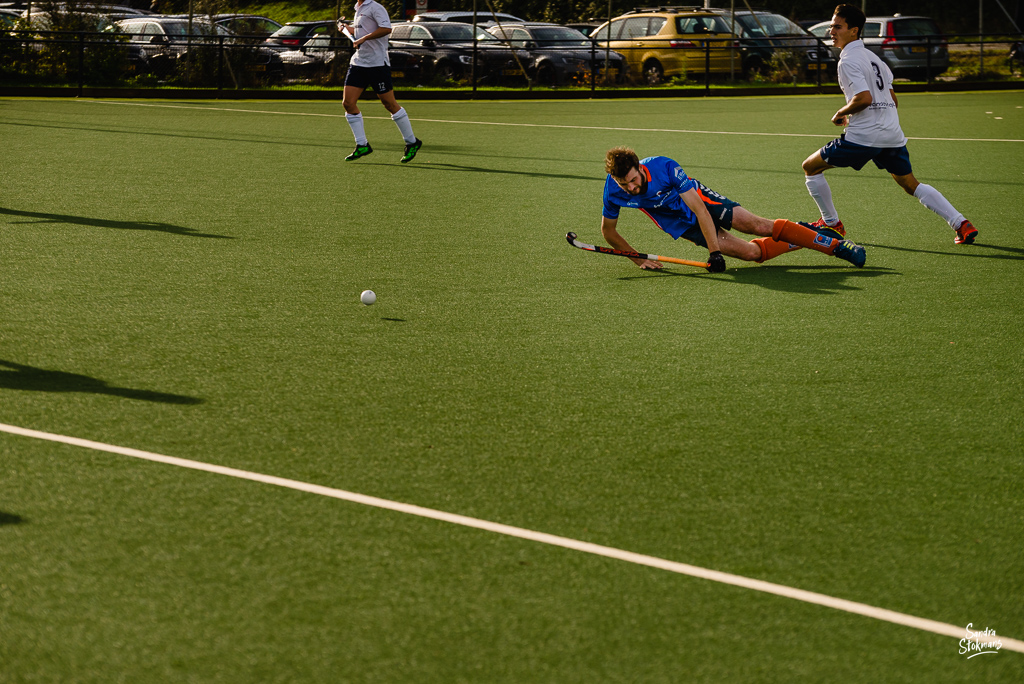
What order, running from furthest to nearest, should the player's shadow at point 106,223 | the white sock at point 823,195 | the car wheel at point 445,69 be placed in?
1. the car wheel at point 445,69
2. the player's shadow at point 106,223
3. the white sock at point 823,195

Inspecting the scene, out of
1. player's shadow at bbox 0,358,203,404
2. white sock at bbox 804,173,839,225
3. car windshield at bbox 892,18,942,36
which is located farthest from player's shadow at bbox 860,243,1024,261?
car windshield at bbox 892,18,942,36

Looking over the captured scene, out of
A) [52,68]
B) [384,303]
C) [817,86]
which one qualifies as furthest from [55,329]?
[817,86]

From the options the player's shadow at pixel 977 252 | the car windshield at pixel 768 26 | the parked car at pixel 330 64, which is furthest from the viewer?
the car windshield at pixel 768 26

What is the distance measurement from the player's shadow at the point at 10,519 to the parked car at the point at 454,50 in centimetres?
2177

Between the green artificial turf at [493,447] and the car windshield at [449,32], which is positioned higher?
the car windshield at [449,32]

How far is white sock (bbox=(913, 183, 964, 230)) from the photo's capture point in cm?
836

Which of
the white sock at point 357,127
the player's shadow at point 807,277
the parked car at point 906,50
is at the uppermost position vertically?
the parked car at point 906,50

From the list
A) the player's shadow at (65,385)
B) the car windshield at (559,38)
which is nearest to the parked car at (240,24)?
the car windshield at (559,38)

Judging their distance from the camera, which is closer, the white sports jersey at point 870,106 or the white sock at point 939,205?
the white sports jersey at point 870,106

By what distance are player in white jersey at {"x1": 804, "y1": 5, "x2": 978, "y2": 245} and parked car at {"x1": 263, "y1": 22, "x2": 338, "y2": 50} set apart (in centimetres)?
1892

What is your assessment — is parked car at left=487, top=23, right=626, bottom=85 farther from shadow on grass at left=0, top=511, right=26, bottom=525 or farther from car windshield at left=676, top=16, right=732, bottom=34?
shadow on grass at left=0, top=511, right=26, bottom=525

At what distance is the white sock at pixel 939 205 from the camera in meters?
8.36

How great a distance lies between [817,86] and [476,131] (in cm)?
1154
